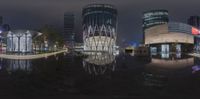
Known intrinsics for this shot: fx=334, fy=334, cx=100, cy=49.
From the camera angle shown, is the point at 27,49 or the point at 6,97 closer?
the point at 6,97

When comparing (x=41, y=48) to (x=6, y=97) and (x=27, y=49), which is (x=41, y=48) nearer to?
(x=27, y=49)

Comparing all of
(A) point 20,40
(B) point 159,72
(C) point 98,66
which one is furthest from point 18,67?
(A) point 20,40

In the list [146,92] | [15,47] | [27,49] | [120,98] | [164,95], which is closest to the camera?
[120,98]

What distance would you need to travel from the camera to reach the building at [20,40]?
124750 millimetres

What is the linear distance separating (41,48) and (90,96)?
126 meters

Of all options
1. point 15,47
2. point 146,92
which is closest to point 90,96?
point 146,92

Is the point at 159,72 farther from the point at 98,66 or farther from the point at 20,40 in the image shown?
the point at 20,40

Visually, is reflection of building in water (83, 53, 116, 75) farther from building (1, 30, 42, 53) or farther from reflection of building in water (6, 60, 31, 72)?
building (1, 30, 42, 53)

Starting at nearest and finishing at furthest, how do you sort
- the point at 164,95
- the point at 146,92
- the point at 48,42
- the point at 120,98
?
the point at 120,98, the point at 164,95, the point at 146,92, the point at 48,42

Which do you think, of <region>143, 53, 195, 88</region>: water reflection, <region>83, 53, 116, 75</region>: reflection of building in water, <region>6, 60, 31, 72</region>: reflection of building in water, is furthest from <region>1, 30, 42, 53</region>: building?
<region>143, 53, 195, 88</region>: water reflection

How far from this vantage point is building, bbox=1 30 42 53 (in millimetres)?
124750

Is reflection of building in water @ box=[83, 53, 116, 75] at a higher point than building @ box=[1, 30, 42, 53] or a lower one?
lower

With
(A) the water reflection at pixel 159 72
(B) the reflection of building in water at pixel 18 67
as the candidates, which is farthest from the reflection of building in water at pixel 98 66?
(B) the reflection of building in water at pixel 18 67

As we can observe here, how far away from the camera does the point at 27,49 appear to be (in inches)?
4759
